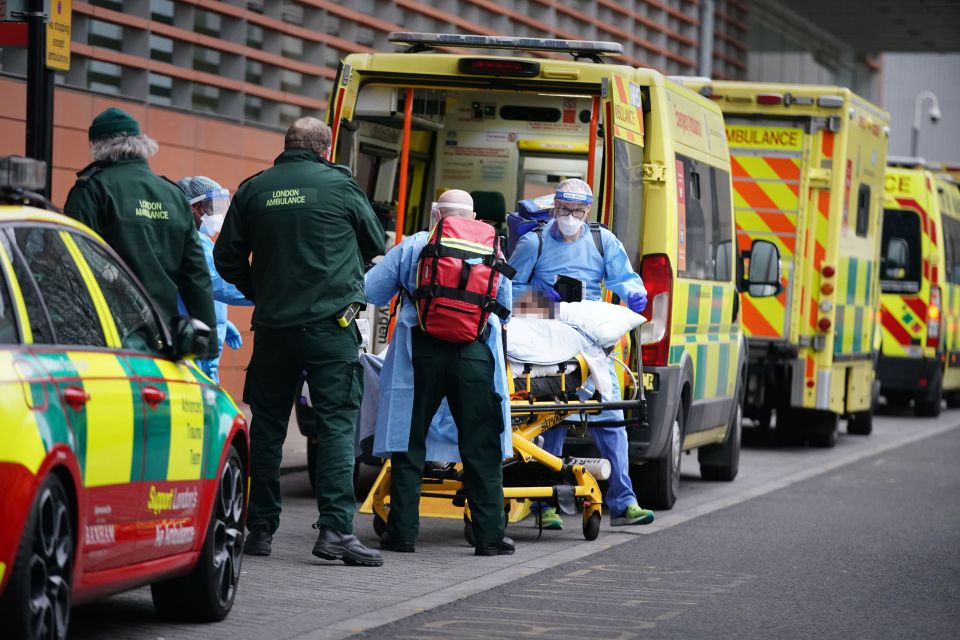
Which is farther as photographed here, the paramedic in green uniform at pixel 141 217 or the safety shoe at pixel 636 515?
the safety shoe at pixel 636 515

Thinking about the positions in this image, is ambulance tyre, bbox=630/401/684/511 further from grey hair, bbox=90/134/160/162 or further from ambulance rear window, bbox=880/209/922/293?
ambulance rear window, bbox=880/209/922/293

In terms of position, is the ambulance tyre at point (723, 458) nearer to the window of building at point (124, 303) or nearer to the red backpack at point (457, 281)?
the red backpack at point (457, 281)

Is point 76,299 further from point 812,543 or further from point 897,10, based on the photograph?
point 897,10

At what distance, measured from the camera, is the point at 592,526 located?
9.84 metres

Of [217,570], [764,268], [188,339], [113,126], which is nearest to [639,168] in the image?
[764,268]

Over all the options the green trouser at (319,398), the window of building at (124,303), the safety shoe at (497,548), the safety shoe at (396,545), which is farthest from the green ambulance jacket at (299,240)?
the window of building at (124,303)

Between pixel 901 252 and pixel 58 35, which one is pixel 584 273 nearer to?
pixel 58 35

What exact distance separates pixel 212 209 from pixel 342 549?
2.41 meters

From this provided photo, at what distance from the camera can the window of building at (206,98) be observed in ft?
57.7

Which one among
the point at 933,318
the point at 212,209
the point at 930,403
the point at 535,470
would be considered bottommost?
the point at 930,403

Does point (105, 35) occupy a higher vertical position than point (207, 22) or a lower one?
lower

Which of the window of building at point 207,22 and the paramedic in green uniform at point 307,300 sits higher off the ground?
the window of building at point 207,22

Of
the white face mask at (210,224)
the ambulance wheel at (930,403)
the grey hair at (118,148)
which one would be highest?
the grey hair at (118,148)

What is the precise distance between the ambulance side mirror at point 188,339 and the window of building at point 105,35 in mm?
9875
